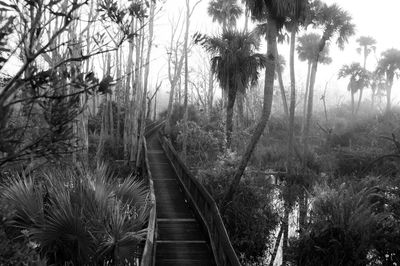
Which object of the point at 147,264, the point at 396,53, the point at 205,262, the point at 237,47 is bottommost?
the point at 205,262

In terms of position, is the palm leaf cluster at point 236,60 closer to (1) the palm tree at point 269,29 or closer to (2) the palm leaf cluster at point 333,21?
(1) the palm tree at point 269,29

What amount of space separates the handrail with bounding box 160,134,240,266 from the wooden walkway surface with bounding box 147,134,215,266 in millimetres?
355

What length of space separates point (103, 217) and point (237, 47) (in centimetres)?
1427

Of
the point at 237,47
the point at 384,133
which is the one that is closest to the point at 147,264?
the point at 237,47

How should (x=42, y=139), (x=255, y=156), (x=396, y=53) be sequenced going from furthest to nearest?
(x=396, y=53) < (x=255, y=156) < (x=42, y=139)

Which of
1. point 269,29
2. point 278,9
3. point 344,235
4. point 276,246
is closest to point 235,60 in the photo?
point 269,29

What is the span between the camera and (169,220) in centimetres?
1306

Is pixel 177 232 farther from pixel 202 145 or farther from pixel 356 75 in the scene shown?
pixel 356 75

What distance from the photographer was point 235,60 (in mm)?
19969

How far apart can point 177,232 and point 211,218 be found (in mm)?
1577

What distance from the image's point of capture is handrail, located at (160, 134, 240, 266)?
8472 mm

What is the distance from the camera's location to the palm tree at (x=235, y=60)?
20.1 metres

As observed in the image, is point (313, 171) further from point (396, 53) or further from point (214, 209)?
point (396, 53)

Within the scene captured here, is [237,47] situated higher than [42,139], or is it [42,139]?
[237,47]
